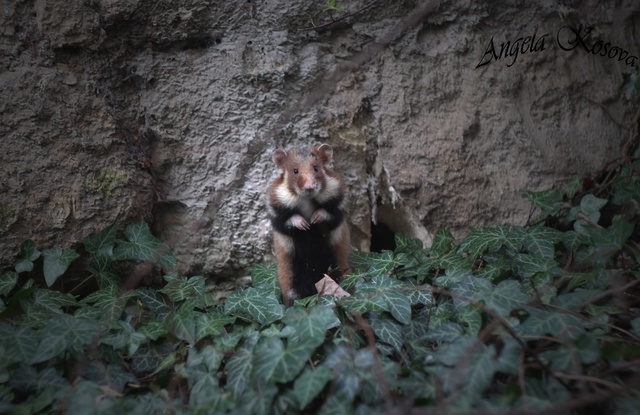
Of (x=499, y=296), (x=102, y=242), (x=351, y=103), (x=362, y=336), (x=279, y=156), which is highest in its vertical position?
(x=351, y=103)

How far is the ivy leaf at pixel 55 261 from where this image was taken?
3592mm

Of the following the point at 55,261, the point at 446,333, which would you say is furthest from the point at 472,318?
the point at 55,261

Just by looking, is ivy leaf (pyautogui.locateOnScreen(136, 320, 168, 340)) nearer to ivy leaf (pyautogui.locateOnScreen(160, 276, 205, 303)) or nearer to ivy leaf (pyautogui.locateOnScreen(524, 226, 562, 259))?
ivy leaf (pyautogui.locateOnScreen(160, 276, 205, 303))

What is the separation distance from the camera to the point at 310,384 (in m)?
2.47

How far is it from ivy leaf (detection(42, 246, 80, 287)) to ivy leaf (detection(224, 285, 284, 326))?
1.25 metres

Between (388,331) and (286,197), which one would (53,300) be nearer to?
(286,197)

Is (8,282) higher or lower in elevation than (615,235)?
lower

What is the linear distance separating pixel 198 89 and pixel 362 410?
10.3 feet

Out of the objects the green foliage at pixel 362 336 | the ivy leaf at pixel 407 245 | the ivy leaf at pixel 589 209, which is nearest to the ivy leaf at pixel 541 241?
the green foliage at pixel 362 336

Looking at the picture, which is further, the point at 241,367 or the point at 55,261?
the point at 55,261

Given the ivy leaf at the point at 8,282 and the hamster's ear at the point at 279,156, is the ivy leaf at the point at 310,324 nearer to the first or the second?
the hamster's ear at the point at 279,156

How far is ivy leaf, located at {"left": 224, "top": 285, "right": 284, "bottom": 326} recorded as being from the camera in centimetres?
335

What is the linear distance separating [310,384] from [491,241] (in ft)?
6.64

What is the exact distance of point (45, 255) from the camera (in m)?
3.71
